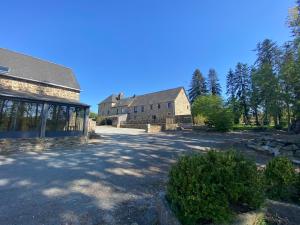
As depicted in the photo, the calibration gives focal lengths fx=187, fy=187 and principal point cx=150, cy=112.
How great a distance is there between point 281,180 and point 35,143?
1353 cm

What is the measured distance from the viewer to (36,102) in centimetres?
1373

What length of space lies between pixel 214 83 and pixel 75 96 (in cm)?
4693

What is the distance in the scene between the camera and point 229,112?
24047mm

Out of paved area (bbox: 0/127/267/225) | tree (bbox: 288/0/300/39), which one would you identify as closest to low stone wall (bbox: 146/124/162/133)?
paved area (bbox: 0/127/267/225)

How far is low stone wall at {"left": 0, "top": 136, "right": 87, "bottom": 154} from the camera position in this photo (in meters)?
11.4

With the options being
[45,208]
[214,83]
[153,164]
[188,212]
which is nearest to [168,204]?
[188,212]

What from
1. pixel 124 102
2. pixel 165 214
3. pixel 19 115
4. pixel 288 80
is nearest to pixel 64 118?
pixel 19 115

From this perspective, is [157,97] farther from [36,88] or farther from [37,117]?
[37,117]

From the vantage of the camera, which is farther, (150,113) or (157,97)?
(157,97)

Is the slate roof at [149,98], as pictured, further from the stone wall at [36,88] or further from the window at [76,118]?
the window at [76,118]

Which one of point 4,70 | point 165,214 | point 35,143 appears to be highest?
point 4,70

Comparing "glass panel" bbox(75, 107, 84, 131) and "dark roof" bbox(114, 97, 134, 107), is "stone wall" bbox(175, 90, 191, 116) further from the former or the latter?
"glass panel" bbox(75, 107, 84, 131)

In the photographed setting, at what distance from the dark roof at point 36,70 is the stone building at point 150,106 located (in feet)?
56.8

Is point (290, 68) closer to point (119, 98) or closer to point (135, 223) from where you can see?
point (135, 223)
